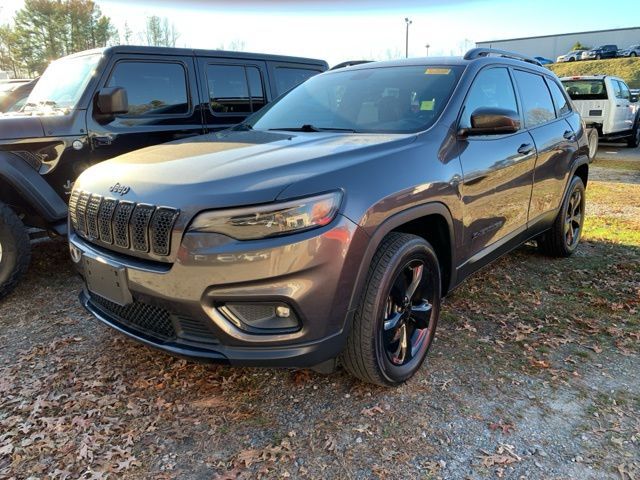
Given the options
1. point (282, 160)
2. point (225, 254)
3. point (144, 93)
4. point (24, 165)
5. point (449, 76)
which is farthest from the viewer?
point (144, 93)

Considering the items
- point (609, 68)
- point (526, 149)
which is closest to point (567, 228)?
point (526, 149)

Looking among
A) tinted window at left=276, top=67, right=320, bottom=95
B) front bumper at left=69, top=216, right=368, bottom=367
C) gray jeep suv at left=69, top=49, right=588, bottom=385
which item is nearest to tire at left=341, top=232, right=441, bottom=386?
gray jeep suv at left=69, top=49, right=588, bottom=385

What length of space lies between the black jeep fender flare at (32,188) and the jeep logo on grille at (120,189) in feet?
6.04

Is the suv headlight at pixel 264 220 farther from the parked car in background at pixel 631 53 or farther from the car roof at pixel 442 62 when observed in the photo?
the parked car in background at pixel 631 53

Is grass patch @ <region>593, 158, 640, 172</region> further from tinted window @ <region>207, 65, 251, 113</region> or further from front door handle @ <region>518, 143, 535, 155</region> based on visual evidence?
tinted window @ <region>207, 65, 251, 113</region>

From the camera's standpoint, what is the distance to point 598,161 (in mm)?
12625

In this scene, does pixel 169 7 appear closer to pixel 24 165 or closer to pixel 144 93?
pixel 144 93

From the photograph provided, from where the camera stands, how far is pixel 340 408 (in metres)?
2.62

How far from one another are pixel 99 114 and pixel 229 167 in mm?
2646

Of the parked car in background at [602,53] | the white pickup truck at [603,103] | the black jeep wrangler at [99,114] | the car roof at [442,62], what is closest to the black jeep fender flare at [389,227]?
the car roof at [442,62]

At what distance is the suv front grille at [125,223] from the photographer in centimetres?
224

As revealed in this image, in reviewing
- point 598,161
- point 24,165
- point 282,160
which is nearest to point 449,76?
point 282,160

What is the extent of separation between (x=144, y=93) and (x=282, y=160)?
118 inches

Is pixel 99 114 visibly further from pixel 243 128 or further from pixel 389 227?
pixel 389 227
